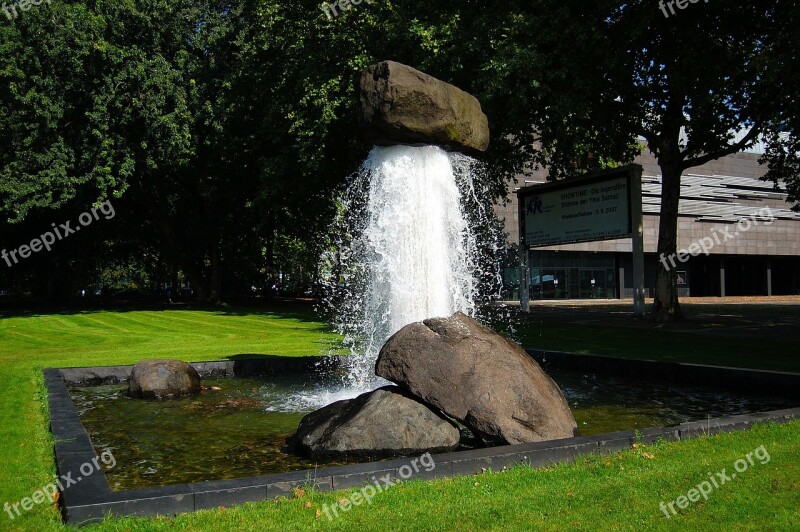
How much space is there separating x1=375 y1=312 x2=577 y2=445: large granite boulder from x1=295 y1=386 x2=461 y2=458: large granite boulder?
0.19 meters

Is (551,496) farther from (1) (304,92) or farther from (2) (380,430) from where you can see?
(1) (304,92)

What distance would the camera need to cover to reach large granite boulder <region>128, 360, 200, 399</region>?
11.5 m

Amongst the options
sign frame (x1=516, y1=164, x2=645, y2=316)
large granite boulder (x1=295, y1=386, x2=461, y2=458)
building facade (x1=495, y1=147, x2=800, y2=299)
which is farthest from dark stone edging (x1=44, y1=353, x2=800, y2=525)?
building facade (x1=495, y1=147, x2=800, y2=299)

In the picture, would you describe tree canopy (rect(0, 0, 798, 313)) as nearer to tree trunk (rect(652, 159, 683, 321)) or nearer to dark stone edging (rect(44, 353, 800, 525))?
tree trunk (rect(652, 159, 683, 321))

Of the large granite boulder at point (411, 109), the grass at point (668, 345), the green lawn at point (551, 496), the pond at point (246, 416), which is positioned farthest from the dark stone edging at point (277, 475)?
the grass at point (668, 345)

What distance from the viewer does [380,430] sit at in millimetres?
7367

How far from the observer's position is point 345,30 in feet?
89.3

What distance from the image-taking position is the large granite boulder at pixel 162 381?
37.7 ft

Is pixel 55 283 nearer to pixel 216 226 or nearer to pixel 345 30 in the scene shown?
pixel 216 226

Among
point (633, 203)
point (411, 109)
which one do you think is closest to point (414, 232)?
point (411, 109)

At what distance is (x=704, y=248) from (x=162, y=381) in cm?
5542

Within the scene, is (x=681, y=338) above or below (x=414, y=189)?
below

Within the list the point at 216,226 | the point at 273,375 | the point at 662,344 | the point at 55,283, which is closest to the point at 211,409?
the point at 273,375

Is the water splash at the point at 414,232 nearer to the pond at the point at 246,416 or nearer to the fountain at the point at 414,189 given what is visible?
the fountain at the point at 414,189
